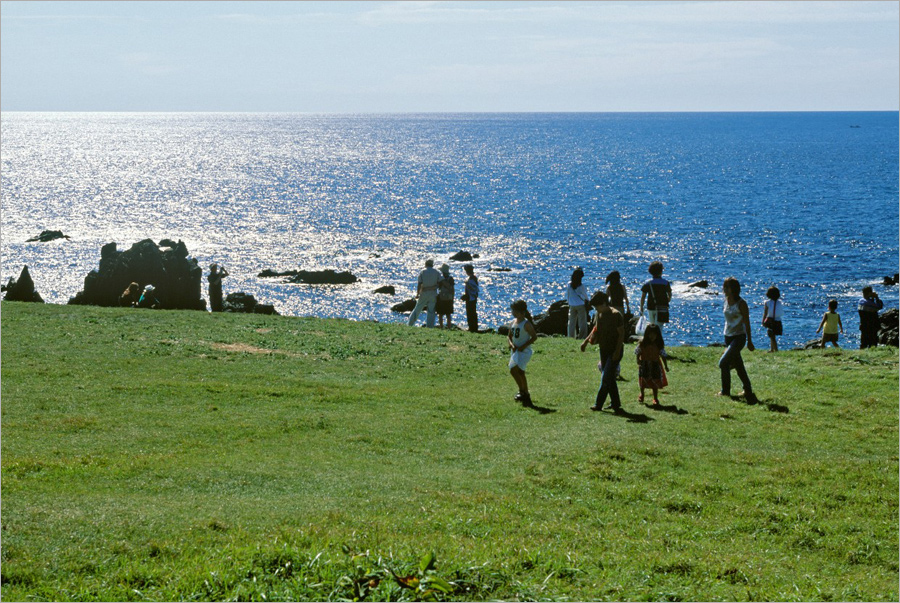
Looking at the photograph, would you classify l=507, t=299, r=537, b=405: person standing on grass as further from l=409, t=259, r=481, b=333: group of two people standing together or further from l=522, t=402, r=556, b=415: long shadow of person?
l=409, t=259, r=481, b=333: group of two people standing together

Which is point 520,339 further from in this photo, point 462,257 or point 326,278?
point 462,257

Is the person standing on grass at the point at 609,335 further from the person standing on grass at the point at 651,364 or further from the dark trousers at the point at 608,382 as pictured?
the person standing on grass at the point at 651,364

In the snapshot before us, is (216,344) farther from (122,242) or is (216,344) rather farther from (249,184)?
(249,184)

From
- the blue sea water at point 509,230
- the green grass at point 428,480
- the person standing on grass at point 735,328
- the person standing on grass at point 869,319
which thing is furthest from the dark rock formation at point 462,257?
the person standing on grass at point 735,328

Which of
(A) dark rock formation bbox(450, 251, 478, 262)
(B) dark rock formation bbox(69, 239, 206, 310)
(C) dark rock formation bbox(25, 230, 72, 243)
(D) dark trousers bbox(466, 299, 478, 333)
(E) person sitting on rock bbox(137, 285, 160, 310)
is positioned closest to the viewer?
(D) dark trousers bbox(466, 299, 478, 333)

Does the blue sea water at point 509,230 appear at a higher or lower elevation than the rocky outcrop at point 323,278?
higher

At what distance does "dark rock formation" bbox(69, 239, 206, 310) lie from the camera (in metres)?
51.3

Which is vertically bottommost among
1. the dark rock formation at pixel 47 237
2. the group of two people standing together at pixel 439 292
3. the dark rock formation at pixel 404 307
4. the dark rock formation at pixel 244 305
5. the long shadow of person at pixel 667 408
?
the dark rock formation at pixel 404 307

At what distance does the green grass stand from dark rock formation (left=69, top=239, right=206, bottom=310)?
30368 mm

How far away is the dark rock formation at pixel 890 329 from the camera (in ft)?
107

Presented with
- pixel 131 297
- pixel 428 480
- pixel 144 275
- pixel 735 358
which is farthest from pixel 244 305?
pixel 428 480

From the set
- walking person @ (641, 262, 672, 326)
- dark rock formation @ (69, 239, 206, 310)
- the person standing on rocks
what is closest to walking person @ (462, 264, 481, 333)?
walking person @ (641, 262, 672, 326)

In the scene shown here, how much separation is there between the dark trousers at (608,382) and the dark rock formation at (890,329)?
2025 cm

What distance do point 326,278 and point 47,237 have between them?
44.1 metres
